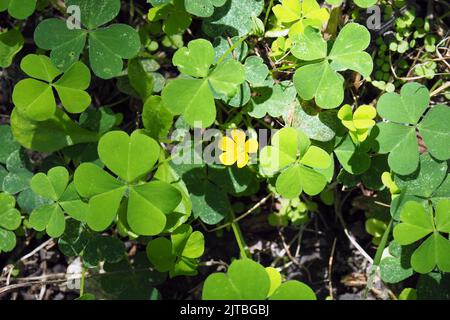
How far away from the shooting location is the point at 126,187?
2059 mm

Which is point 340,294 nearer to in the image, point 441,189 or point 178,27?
point 441,189

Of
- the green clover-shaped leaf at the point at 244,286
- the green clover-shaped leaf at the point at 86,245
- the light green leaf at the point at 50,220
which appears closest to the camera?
the green clover-shaped leaf at the point at 244,286

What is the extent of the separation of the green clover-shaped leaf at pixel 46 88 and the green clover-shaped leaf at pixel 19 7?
0.17 meters

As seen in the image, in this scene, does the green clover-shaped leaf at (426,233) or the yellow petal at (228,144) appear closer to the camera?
the green clover-shaped leaf at (426,233)

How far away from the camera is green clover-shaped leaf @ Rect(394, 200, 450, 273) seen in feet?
6.77

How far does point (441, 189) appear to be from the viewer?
2141 mm

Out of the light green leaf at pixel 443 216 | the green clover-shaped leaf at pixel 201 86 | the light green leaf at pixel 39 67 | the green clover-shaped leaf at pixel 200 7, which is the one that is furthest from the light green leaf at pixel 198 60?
the light green leaf at pixel 443 216

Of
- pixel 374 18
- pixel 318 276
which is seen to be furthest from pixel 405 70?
A: pixel 318 276

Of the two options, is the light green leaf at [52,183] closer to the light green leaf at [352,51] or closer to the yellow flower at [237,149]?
the yellow flower at [237,149]

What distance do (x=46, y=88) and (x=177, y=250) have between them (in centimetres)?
86

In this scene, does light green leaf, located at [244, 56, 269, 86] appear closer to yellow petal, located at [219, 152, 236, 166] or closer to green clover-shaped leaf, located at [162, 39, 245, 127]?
green clover-shaped leaf, located at [162, 39, 245, 127]

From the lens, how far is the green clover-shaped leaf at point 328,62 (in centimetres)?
208

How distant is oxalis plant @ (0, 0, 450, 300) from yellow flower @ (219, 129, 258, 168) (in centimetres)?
1

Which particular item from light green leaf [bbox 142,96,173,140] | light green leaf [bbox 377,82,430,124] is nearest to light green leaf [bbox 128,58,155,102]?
light green leaf [bbox 142,96,173,140]
